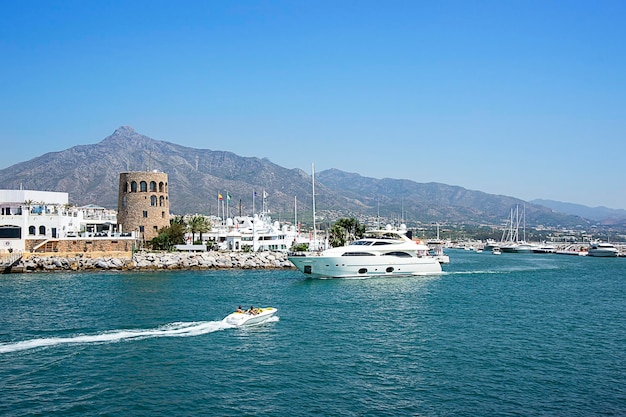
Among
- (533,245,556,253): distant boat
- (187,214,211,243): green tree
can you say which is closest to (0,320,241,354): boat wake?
(187,214,211,243): green tree

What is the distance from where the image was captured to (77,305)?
136 feet

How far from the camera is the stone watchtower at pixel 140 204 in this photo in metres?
85.9

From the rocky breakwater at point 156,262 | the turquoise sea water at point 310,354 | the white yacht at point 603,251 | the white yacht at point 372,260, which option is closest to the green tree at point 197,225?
the rocky breakwater at point 156,262

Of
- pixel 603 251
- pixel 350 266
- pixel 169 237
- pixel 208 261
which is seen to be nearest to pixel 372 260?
pixel 350 266

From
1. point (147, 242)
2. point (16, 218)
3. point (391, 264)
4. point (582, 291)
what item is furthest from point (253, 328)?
point (147, 242)

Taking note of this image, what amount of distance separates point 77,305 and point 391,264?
1287 inches

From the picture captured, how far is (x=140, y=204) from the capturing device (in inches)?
3393

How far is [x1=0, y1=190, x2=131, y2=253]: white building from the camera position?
72.3 meters

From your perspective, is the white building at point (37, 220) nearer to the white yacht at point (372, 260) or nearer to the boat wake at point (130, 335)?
the white yacht at point (372, 260)

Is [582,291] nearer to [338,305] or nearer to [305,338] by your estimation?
[338,305]

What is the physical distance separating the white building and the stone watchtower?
3.03 meters

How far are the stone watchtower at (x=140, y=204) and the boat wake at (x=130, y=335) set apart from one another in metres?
54.1

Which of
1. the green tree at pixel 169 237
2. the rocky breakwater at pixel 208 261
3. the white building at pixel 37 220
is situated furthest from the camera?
the green tree at pixel 169 237

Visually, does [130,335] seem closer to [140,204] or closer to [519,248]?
[140,204]
